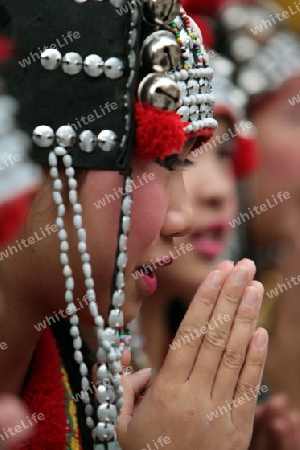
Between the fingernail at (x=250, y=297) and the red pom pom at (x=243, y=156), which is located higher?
the red pom pom at (x=243, y=156)

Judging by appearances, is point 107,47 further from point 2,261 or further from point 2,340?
point 2,340

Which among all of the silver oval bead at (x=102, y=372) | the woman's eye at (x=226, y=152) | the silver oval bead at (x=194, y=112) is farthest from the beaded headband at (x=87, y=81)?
the woman's eye at (x=226, y=152)

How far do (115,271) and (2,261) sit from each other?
0.72 feet

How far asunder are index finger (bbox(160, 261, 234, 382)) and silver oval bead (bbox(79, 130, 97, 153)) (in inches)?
13.7

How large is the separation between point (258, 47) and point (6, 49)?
191 cm

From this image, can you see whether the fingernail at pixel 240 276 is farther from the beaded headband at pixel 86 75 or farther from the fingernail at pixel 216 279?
the beaded headband at pixel 86 75

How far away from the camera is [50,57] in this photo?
1.60 meters

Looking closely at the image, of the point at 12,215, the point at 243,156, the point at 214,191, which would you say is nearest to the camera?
the point at 12,215

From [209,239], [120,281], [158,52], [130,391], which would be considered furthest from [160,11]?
[209,239]

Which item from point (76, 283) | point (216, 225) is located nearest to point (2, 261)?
point (76, 283)

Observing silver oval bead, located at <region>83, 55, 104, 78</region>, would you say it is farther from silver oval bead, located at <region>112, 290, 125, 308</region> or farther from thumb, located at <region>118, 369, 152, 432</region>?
thumb, located at <region>118, 369, 152, 432</region>

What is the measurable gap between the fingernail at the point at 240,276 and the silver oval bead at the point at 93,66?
0.46 meters

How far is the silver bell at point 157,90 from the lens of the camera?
63.2 inches

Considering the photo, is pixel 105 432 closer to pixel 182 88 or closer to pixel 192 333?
pixel 192 333
